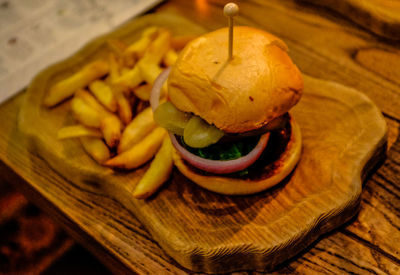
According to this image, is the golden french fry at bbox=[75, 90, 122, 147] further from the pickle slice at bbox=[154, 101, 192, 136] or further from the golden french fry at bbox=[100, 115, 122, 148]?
the pickle slice at bbox=[154, 101, 192, 136]

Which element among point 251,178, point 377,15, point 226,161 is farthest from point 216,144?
point 377,15

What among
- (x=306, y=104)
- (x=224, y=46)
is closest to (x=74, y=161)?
(x=224, y=46)

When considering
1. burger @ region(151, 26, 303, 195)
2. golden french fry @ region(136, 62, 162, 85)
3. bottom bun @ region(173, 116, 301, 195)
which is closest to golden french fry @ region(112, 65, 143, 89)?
golden french fry @ region(136, 62, 162, 85)

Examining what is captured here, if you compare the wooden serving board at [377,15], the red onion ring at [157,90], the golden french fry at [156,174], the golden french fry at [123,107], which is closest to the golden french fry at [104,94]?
the golden french fry at [123,107]

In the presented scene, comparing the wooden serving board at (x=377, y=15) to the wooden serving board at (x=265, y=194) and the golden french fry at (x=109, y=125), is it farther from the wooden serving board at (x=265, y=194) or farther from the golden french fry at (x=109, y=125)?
the golden french fry at (x=109, y=125)

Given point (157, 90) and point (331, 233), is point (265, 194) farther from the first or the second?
point (157, 90)

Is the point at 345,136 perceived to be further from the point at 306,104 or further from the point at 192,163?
the point at 192,163
